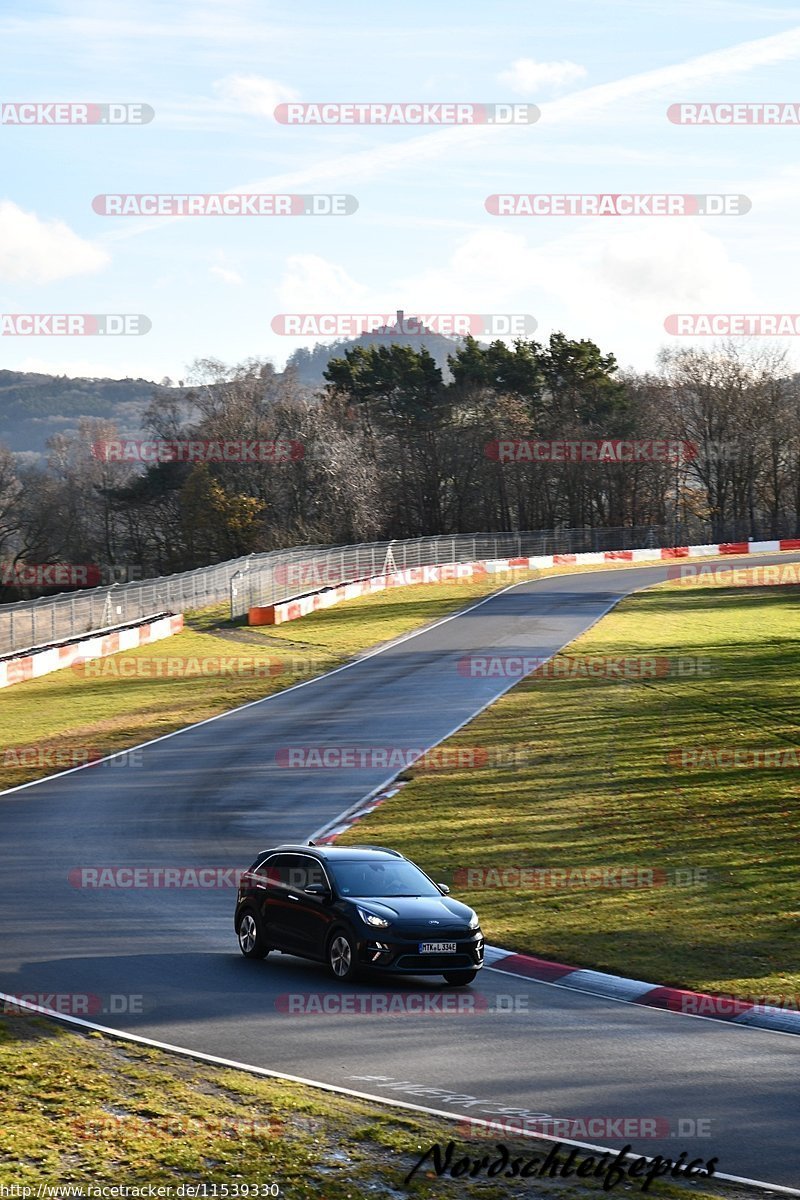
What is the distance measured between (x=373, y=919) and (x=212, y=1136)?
544 cm

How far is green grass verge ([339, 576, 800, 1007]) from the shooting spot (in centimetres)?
1647

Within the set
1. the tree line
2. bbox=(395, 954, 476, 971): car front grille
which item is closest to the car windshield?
bbox=(395, 954, 476, 971): car front grille

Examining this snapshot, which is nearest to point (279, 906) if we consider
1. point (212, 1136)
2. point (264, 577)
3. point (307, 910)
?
point (307, 910)

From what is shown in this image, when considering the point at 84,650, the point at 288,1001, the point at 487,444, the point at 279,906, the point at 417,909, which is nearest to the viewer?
the point at 288,1001

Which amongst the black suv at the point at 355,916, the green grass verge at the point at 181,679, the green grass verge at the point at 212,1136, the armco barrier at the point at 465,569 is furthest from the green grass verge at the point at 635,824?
the armco barrier at the point at 465,569

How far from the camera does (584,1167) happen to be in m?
8.88

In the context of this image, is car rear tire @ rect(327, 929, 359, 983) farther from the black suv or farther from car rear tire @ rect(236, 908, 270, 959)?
car rear tire @ rect(236, 908, 270, 959)

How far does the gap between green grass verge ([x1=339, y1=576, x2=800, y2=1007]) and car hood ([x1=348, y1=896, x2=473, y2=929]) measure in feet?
6.10

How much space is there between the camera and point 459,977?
14734mm

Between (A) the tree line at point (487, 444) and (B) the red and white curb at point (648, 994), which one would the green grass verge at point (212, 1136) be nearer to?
(B) the red and white curb at point (648, 994)

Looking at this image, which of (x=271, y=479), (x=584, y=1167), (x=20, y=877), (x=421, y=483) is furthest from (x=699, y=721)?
(x=421, y=483)

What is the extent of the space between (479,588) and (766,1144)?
58145 millimetres

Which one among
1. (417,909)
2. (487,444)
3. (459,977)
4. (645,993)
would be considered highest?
(487,444)

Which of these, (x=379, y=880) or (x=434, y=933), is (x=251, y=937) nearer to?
(x=379, y=880)
